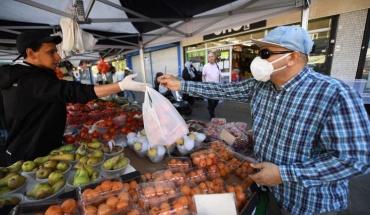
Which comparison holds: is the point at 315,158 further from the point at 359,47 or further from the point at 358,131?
the point at 359,47

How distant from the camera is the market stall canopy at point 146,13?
2.64m

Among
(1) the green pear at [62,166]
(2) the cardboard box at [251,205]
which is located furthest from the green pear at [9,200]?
(2) the cardboard box at [251,205]

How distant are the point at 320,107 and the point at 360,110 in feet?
0.55

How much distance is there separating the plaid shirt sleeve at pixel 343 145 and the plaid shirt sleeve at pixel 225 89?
695mm

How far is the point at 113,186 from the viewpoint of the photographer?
110cm

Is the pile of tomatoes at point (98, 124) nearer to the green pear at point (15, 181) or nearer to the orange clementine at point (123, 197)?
the green pear at point (15, 181)

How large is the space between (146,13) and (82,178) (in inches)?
117

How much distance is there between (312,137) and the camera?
1087 millimetres

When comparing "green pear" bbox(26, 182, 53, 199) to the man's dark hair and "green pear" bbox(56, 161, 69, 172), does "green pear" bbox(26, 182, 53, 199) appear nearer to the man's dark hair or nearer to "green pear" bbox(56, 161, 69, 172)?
"green pear" bbox(56, 161, 69, 172)

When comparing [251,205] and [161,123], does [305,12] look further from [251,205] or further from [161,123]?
[251,205]

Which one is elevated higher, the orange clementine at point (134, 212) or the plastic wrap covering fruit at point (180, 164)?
the orange clementine at point (134, 212)

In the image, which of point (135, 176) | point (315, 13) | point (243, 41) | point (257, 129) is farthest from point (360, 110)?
point (243, 41)

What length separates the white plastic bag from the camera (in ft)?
4.87

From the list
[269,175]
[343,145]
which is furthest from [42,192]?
[343,145]
